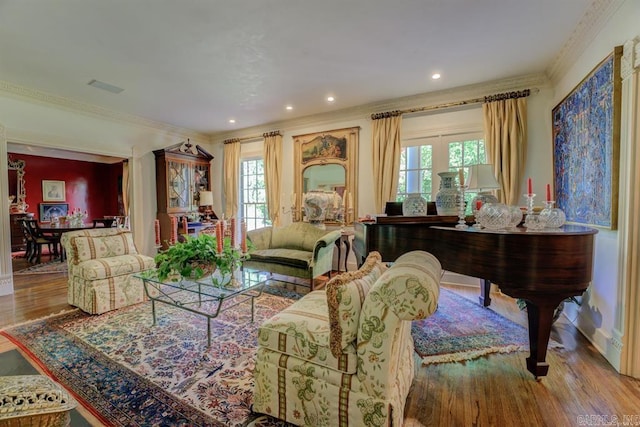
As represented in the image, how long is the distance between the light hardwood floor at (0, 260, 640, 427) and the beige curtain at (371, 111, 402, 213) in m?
2.52

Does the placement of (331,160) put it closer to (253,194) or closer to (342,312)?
(253,194)

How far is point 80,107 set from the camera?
166 inches

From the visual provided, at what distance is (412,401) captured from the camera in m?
1.67

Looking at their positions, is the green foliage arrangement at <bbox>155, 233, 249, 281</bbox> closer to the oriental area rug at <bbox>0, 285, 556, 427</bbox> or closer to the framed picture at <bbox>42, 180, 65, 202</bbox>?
the oriental area rug at <bbox>0, 285, 556, 427</bbox>

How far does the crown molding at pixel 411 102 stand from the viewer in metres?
3.44

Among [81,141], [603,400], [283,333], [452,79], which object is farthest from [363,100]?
[81,141]

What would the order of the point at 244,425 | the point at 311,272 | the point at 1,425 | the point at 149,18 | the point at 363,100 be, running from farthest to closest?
the point at 363,100
the point at 311,272
the point at 149,18
the point at 244,425
the point at 1,425

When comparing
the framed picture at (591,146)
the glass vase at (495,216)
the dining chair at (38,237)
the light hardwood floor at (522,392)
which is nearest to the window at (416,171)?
the framed picture at (591,146)

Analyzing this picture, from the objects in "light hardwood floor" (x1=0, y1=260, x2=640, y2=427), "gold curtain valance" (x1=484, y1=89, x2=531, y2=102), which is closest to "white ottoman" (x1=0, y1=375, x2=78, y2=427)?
"light hardwood floor" (x1=0, y1=260, x2=640, y2=427)

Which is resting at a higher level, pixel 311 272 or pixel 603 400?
pixel 311 272

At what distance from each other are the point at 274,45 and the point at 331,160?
7.46ft

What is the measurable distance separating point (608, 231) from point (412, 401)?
2046 millimetres

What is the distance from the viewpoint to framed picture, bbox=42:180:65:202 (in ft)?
25.1

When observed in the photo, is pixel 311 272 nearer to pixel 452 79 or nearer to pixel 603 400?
pixel 603 400
